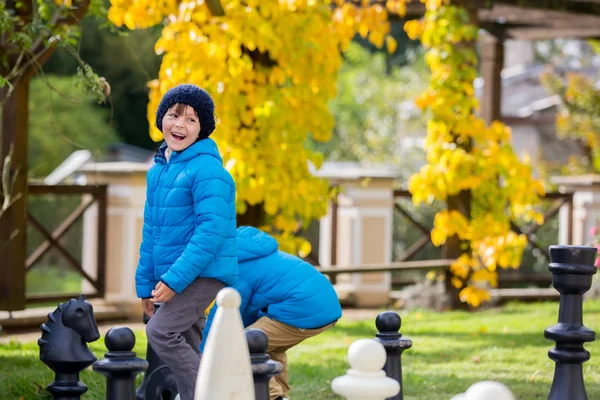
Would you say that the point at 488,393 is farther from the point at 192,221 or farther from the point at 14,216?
the point at 14,216

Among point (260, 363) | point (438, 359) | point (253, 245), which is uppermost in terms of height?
point (253, 245)

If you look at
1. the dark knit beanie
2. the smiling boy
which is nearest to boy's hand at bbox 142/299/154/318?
the smiling boy

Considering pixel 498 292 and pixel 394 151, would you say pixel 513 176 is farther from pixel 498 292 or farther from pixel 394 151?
pixel 394 151

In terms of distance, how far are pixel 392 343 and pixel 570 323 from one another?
71 cm

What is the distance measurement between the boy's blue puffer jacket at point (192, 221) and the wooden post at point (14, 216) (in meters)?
4.24

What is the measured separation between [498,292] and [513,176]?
6.89ft

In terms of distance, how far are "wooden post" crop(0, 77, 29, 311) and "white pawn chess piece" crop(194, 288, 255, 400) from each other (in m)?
5.68

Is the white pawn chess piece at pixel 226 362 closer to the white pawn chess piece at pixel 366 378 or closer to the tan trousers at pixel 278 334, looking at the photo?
the white pawn chess piece at pixel 366 378

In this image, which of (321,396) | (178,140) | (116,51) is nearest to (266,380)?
(178,140)

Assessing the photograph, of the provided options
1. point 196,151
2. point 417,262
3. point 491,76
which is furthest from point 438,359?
point 491,76

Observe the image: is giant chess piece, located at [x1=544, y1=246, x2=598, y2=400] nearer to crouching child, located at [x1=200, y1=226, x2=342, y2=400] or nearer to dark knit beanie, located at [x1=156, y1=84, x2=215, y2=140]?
crouching child, located at [x1=200, y1=226, x2=342, y2=400]

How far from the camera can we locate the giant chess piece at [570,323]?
158 inches

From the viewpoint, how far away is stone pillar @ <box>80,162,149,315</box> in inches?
366

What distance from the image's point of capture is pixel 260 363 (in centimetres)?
311
